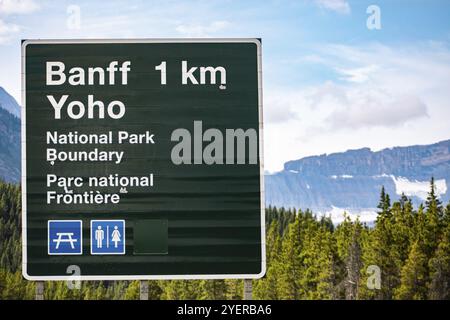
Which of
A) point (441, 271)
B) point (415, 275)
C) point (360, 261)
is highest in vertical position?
point (441, 271)

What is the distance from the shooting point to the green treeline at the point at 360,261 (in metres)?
51.2

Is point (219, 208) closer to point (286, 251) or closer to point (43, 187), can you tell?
point (43, 187)

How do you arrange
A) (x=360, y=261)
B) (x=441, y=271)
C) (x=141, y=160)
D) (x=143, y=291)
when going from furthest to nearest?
(x=360, y=261) → (x=441, y=271) → (x=141, y=160) → (x=143, y=291)

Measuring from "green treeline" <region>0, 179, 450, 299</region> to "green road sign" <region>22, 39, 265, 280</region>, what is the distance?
2612cm

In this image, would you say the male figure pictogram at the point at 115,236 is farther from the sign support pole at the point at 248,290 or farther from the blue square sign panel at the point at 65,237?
the sign support pole at the point at 248,290

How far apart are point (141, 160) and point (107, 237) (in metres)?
1.35

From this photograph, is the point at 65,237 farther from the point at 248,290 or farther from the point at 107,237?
the point at 248,290

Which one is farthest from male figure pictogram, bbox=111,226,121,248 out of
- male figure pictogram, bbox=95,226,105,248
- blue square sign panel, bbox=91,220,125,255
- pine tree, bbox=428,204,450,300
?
pine tree, bbox=428,204,450,300

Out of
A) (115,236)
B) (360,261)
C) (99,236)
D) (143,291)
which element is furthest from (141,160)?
(360,261)

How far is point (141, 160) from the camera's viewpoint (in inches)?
473
